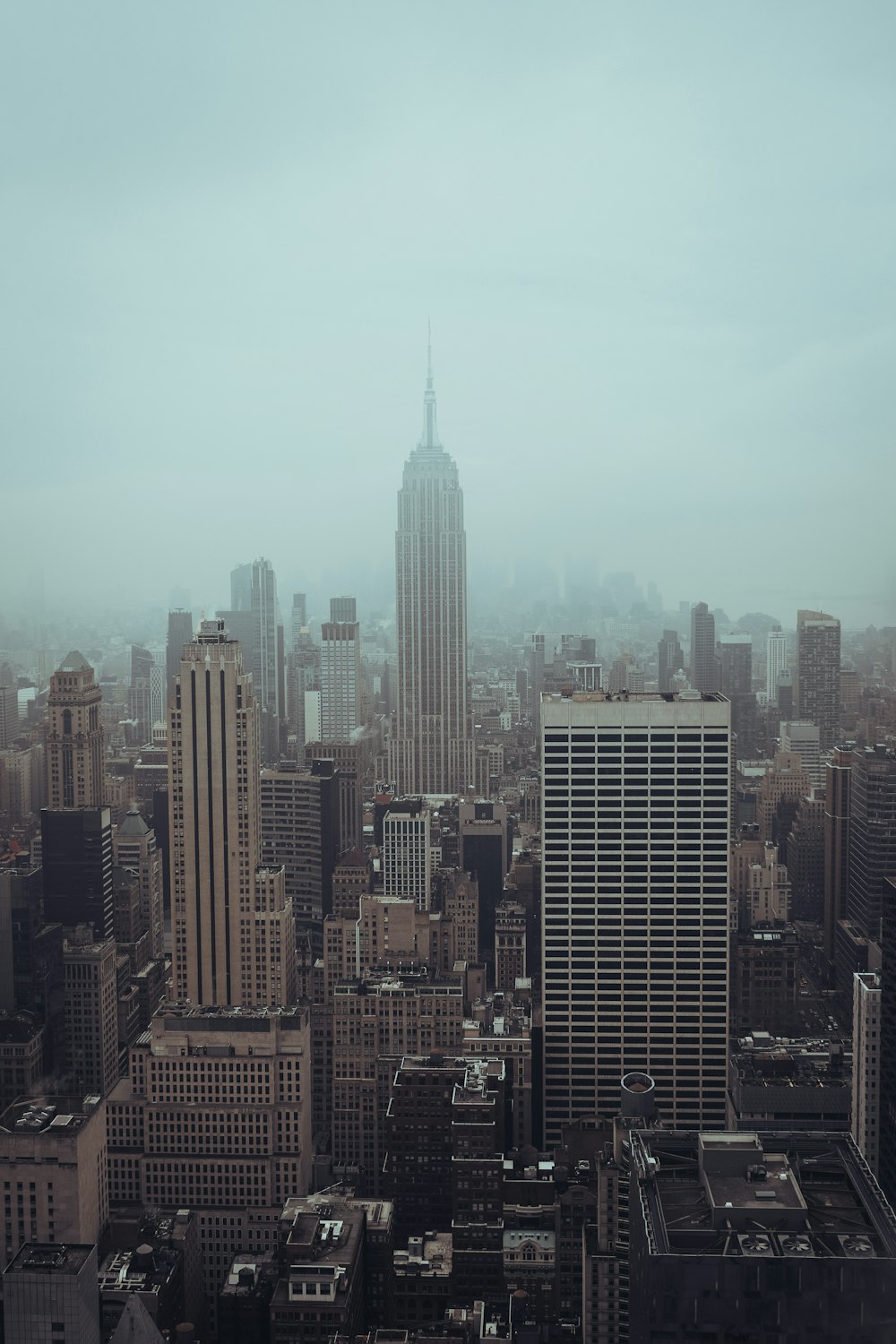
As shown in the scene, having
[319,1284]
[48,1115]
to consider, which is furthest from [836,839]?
[48,1115]

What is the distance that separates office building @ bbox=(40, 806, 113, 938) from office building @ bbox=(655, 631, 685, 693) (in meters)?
3.71

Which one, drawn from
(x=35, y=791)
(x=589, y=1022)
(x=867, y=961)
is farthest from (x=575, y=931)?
(x=35, y=791)

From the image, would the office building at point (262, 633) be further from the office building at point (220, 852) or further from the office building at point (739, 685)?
the office building at point (739, 685)

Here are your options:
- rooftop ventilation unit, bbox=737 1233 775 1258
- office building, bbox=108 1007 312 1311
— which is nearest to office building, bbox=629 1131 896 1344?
rooftop ventilation unit, bbox=737 1233 775 1258

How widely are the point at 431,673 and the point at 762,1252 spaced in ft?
34.8

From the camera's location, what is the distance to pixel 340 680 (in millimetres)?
11242

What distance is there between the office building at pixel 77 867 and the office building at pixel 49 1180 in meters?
3.10

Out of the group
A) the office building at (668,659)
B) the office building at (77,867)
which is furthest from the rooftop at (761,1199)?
the office building at (77,867)

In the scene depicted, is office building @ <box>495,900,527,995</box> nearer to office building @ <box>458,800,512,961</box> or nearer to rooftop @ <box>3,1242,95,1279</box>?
office building @ <box>458,800,512,961</box>

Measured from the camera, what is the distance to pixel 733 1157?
3146mm

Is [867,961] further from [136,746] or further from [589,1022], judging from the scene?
[136,746]

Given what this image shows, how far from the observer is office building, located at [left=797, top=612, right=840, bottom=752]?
544 centimetres

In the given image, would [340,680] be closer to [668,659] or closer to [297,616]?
[297,616]

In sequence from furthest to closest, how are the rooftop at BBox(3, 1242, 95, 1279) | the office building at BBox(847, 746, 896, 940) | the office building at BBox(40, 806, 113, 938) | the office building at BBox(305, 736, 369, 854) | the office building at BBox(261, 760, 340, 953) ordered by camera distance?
the office building at BBox(305, 736, 369, 854)
the office building at BBox(261, 760, 340, 953)
the office building at BBox(40, 806, 113, 938)
the office building at BBox(847, 746, 896, 940)
the rooftop at BBox(3, 1242, 95, 1279)
